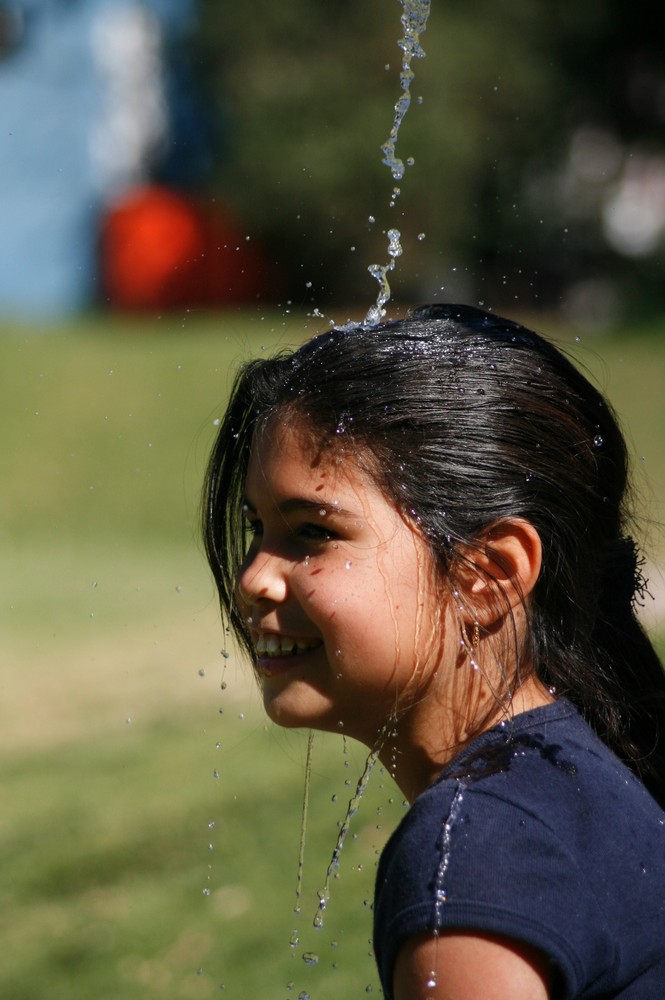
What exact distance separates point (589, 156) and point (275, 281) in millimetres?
5106

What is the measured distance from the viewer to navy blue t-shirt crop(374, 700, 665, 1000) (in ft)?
4.87

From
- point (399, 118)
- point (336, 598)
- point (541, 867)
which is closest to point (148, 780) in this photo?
point (399, 118)

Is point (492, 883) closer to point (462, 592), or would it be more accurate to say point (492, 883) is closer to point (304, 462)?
point (462, 592)

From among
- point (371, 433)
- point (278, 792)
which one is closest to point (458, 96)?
point (278, 792)

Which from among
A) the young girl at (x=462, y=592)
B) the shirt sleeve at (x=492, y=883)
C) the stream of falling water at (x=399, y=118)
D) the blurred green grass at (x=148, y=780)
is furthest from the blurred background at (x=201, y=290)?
the shirt sleeve at (x=492, y=883)

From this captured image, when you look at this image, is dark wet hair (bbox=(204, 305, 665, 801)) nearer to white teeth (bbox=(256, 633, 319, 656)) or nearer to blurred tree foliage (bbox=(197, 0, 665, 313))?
white teeth (bbox=(256, 633, 319, 656))

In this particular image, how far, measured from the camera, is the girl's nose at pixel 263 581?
1835mm

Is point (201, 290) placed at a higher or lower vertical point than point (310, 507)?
lower

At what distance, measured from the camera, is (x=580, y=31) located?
1844 centimetres

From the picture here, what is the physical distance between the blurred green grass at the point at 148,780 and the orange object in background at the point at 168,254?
639 centimetres

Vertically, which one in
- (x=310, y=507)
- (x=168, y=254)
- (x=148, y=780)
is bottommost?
(x=168, y=254)

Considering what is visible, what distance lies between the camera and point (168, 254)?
1794cm

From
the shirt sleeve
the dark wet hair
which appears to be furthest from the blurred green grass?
the shirt sleeve

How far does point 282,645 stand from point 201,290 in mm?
16675
